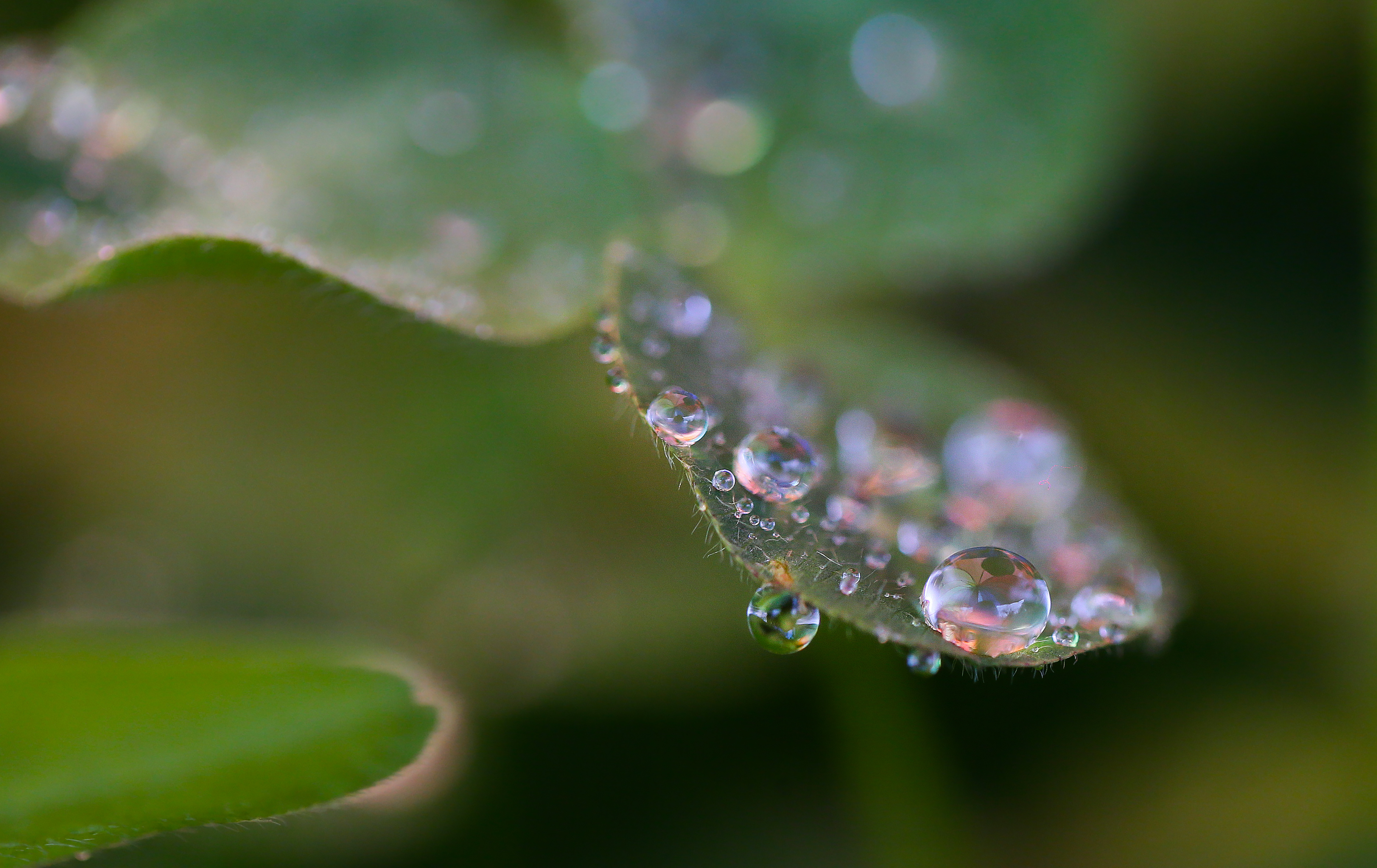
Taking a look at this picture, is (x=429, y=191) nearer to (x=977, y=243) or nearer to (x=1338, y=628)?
(x=977, y=243)

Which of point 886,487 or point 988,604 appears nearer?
point 988,604

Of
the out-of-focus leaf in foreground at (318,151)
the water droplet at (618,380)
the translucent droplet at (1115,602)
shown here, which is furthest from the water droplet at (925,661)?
the out-of-focus leaf in foreground at (318,151)

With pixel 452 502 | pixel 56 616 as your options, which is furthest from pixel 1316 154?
pixel 56 616

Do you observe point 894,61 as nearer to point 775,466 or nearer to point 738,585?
point 738,585

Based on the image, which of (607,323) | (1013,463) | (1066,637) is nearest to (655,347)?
(607,323)

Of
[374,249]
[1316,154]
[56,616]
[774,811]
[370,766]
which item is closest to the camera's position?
[370,766]

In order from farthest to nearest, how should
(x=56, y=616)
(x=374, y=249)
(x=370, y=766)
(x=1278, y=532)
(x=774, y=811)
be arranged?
(x=1278, y=532) < (x=774, y=811) < (x=56, y=616) < (x=374, y=249) < (x=370, y=766)
